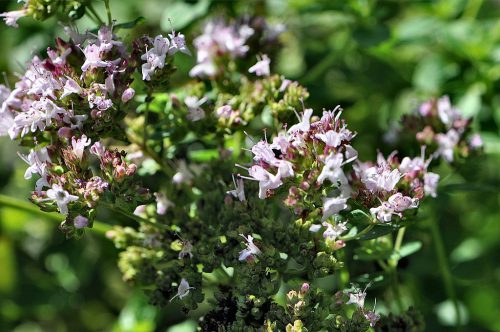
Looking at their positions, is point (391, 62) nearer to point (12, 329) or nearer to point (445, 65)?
point (445, 65)

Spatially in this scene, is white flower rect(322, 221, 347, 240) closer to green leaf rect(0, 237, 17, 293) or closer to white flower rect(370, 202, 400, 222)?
white flower rect(370, 202, 400, 222)

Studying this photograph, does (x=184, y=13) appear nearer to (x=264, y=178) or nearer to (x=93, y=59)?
(x=93, y=59)

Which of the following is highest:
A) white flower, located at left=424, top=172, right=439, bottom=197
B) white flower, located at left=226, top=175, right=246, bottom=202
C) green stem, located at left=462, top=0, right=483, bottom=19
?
white flower, located at left=226, top=175, right=246, bottom=202

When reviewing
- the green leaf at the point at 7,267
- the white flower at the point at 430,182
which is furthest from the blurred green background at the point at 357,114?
the white flower at the point at 430,182

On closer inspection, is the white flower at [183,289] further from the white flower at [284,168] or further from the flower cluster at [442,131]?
the flower cluster at [442,131]

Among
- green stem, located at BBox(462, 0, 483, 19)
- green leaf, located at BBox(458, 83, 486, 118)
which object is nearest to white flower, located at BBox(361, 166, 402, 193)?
green leaf, located at BBox(458, 83, 486, 118)

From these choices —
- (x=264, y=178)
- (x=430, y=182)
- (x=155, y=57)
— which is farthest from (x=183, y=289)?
(x=430, y=182)

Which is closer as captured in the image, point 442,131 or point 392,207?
point 392,207
